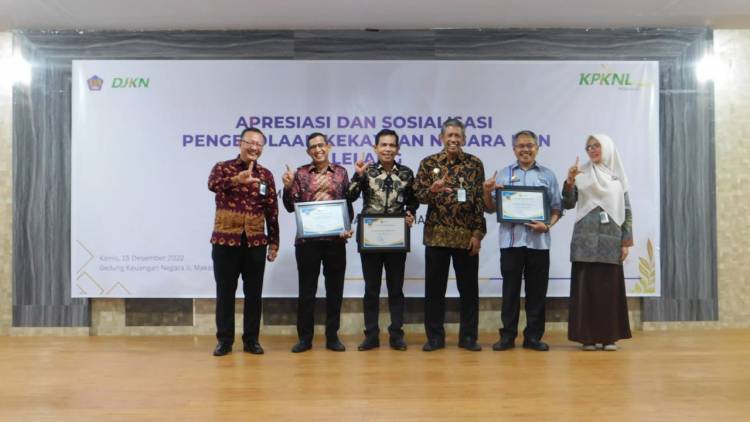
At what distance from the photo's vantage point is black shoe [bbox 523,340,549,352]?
4.77m

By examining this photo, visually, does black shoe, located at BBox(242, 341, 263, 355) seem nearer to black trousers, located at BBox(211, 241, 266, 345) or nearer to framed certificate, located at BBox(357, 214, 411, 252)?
black trousers, located at BBox(211, 241, 266, 345)

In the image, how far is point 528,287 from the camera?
4871 millimetres

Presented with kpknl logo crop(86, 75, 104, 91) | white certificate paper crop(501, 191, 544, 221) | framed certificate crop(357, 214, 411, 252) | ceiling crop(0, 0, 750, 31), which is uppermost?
ceiling crop(0, 0, 750, 31)

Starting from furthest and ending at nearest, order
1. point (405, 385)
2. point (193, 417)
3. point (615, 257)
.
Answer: point (615, 257) → point (405, 385) → point (193, 417)

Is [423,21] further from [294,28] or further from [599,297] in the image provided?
[599,297]

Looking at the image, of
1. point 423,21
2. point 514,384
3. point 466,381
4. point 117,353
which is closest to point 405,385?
point 466,381

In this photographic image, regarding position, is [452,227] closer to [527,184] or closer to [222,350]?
[527,184]

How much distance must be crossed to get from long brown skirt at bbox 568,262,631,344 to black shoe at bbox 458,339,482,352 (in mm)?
676

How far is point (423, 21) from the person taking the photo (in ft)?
18.6

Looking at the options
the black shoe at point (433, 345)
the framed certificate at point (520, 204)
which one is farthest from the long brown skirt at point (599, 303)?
the black shoe at point (433, 345)

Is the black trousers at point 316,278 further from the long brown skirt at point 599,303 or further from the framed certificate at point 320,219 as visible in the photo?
the long brown skirt at point 599,303

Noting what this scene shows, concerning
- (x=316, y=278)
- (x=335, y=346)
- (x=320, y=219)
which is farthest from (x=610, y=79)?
(x=335, y=346)

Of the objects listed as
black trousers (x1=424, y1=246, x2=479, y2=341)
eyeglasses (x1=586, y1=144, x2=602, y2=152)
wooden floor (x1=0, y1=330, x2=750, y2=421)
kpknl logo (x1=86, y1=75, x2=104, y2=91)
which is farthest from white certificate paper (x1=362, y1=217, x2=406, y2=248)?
kpknl logo (x1=86, y1=75, x2=104, y2=91)

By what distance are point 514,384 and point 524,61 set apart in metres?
3.10
